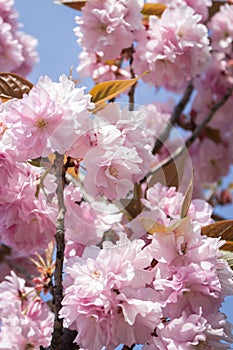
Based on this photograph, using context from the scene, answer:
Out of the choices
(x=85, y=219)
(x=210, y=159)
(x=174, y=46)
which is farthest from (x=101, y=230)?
(x=210, y=159)

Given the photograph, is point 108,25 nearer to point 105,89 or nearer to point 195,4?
A: point 195,4

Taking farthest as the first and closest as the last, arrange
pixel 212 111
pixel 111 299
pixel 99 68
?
pixel 212 111 < pixel 99 68 < pixel 111 299

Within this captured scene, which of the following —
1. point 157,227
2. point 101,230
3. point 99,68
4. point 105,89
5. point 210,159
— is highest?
point 105,89

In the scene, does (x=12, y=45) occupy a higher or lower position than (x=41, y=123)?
lower

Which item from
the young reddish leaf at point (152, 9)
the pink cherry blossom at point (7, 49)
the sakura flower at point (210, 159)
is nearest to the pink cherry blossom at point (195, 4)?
the young reddish leaf at point (152, 9)

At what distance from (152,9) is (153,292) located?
1405 millimetres

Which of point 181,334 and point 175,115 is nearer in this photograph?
point 181,334

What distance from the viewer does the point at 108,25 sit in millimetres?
2260

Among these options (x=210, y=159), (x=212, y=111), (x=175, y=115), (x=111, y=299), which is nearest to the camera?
(x=111, y=299)

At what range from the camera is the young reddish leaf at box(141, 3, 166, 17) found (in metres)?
2.46

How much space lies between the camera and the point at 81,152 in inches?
54.8

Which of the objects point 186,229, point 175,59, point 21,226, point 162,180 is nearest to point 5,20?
point 175,59

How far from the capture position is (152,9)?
2.47 m

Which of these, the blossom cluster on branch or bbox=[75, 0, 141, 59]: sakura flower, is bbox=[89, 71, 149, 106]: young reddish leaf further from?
bbox=[75, 0, 141, 59]: sakura flower
